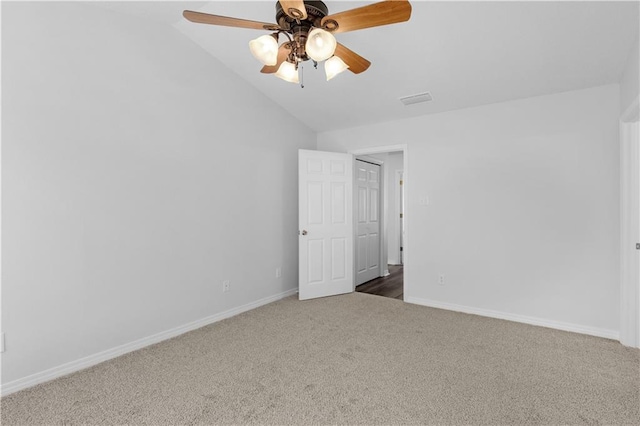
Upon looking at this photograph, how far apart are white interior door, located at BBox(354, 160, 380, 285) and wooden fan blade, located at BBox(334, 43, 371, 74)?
271cm

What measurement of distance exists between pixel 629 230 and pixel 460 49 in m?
2.07

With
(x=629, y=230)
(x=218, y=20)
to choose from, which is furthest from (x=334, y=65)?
(x=629, y=230)

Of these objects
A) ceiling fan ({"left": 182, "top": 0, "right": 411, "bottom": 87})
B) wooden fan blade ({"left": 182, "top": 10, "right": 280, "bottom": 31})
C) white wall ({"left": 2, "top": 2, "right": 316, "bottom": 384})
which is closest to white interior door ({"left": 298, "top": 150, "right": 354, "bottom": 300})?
white wall ({"left": 2, "top": 2, "right": 316, "bottom": 384})

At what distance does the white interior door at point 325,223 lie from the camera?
4090mm

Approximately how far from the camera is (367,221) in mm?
5047

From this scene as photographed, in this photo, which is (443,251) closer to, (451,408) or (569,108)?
(569,108)

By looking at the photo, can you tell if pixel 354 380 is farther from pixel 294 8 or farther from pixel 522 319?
pixel 294 8

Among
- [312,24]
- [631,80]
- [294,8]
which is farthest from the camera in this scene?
[631,80]

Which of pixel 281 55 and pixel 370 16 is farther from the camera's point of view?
pixel 281 55

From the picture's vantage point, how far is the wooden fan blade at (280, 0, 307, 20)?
1.50 m

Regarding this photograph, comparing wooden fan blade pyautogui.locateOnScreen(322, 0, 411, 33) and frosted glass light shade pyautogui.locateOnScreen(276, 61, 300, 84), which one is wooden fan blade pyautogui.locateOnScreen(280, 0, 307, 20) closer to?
wooden fan blade pyautogui.locateOnScreen(322, 0, 411, 33)

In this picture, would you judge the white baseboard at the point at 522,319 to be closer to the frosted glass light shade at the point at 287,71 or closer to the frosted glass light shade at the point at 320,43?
the frosted glass light shade at the point at 287,71

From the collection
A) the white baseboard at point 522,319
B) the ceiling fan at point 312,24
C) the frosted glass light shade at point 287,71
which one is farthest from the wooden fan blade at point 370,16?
the white baseboard at point 522,319

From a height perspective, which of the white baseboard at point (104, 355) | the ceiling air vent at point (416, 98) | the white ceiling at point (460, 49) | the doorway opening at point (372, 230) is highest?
the white ceiling at point (460, 49)
